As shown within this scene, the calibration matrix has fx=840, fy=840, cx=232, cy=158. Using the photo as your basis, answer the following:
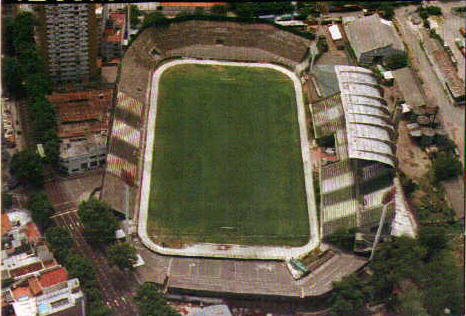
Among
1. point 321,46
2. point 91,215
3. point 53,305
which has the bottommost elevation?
point 53,305

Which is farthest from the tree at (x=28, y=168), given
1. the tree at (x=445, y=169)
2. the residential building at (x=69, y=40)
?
the tree at (x=445, y=169)

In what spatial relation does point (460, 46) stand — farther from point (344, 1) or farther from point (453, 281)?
point (453, 281)

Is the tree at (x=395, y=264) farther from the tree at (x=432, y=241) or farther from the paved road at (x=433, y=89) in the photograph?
the paved road at (x=433, y=89)

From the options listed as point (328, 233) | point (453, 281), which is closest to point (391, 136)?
point (328, 233)

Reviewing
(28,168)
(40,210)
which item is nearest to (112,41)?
(28,168)

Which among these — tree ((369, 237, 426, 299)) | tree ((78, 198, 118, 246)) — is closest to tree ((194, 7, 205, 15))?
tree ((78, 198, 118, 246))
